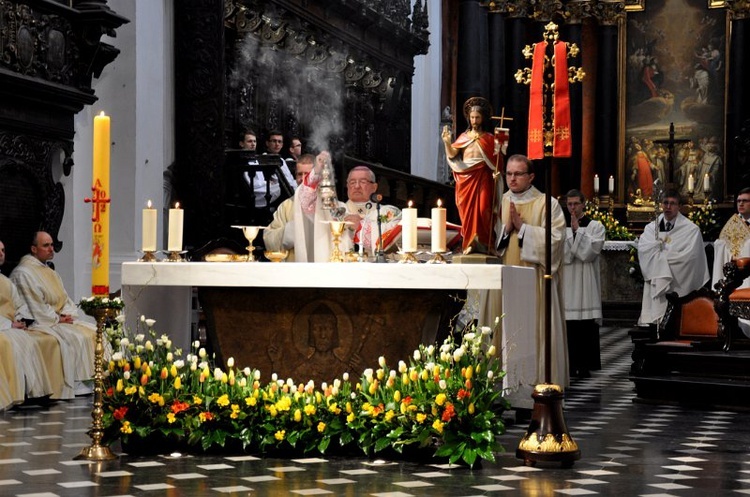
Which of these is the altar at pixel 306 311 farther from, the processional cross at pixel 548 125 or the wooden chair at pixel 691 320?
the wooden chair at pixel 691 320

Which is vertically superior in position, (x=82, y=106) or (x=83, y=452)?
(x=82, y=106)

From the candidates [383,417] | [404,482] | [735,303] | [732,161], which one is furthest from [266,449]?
[732,161]

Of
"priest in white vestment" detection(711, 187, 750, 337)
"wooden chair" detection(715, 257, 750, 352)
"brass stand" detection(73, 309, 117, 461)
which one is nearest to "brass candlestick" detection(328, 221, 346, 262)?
"brass stand" detection(73, 309, 117, 461)

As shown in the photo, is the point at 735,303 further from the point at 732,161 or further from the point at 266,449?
the point at 732,161

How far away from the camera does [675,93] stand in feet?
91.4

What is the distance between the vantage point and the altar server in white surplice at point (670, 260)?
48.8ft

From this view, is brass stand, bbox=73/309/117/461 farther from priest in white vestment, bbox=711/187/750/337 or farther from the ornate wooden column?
the ornate wooden column

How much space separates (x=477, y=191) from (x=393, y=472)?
119 inches

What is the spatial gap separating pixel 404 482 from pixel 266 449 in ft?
4.05

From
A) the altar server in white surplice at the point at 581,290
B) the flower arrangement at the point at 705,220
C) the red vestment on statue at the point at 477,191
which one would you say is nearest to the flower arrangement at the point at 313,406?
the red vestment on statue at the point at 477,191

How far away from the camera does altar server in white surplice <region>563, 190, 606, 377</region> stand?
14.1 meters

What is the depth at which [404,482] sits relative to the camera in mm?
6699

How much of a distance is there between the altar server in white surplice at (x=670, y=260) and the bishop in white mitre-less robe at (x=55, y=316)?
6.50 m

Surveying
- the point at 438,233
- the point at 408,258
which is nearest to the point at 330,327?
the point at 408,258
